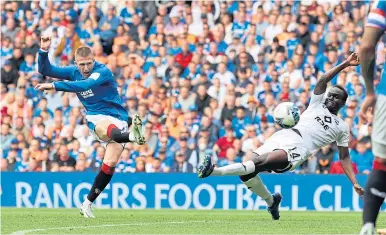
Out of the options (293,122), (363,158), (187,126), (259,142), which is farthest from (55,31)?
(293,122)

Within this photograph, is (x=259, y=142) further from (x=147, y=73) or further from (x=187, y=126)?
(x=147, y=73)

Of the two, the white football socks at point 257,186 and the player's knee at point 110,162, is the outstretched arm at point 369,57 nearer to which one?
the white football socks at point 257,186

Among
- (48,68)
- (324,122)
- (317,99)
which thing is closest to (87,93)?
(48,68)

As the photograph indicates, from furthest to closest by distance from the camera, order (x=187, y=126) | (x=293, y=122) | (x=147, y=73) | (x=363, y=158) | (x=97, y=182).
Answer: (x=147, y=73)
(x=187, y=126)
(x=363, y=158)
(x=97, y=182)
(x=293, y=122)

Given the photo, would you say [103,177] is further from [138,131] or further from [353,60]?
[353,60]

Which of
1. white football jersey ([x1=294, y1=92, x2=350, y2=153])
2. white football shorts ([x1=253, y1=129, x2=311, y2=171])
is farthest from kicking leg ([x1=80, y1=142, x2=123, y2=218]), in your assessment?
white football jersey ([x1=294, y1=92, x2=350, y2=153])

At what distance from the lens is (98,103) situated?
14617 millimetres

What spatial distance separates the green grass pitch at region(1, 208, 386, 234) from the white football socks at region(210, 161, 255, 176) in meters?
0.66

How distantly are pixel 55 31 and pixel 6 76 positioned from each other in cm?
157

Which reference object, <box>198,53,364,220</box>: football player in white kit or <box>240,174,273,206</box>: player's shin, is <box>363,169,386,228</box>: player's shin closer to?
<box>198,53,364,220</box>: football player in white kit

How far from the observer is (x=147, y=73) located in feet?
73.4

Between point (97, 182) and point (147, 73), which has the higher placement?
point (147, 73)

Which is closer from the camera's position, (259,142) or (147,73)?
(259,142)

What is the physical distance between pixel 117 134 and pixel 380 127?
647cm
